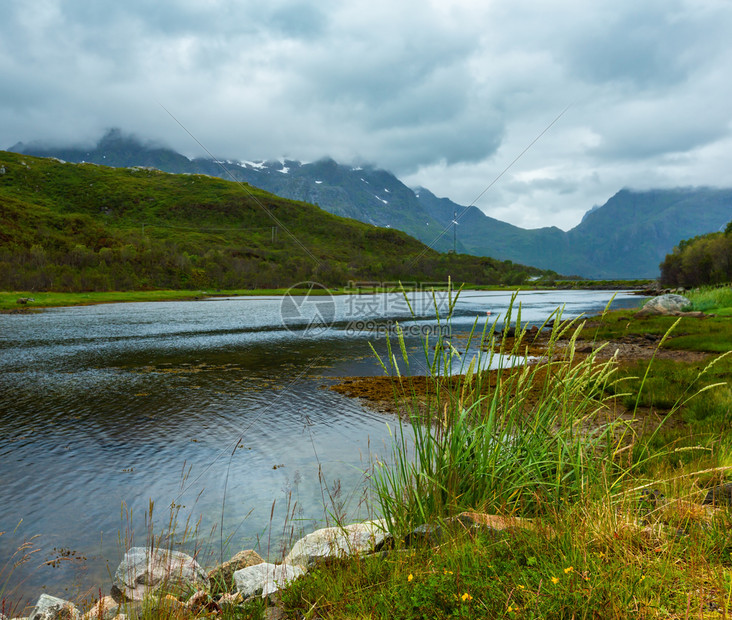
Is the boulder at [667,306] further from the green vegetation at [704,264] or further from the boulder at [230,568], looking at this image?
the green vegetation at [704,264]

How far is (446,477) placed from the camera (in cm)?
495

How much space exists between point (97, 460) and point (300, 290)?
464ft

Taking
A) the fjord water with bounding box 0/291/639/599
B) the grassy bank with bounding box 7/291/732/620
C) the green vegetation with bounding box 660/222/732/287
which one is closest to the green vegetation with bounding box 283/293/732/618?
the grassy bank with bounding box 7/291/732/620

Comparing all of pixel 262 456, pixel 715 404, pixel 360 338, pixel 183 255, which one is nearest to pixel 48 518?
pixel 262 456

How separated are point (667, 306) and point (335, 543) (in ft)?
146

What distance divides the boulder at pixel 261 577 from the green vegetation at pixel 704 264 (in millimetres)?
97645

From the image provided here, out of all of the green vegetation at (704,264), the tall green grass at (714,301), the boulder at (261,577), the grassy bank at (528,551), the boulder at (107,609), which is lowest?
the boulder at (107,609)

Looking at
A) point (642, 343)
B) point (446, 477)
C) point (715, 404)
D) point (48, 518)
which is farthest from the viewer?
point (642, 343)

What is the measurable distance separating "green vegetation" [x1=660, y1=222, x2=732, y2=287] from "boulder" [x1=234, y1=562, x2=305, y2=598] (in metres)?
97.6

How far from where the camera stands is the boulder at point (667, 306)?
38.6m

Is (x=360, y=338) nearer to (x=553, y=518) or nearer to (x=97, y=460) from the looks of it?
(x=97, y=460)

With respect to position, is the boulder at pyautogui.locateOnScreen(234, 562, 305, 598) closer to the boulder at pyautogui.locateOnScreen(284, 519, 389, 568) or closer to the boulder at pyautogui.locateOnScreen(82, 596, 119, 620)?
the boulder at pyautogui.locateOnScreen(284, 519, 389, 568)

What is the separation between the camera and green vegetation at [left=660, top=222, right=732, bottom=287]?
88.1 meters

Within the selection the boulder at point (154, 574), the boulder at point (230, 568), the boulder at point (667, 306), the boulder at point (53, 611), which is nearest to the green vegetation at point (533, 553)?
the boulder at point (230, 568)
